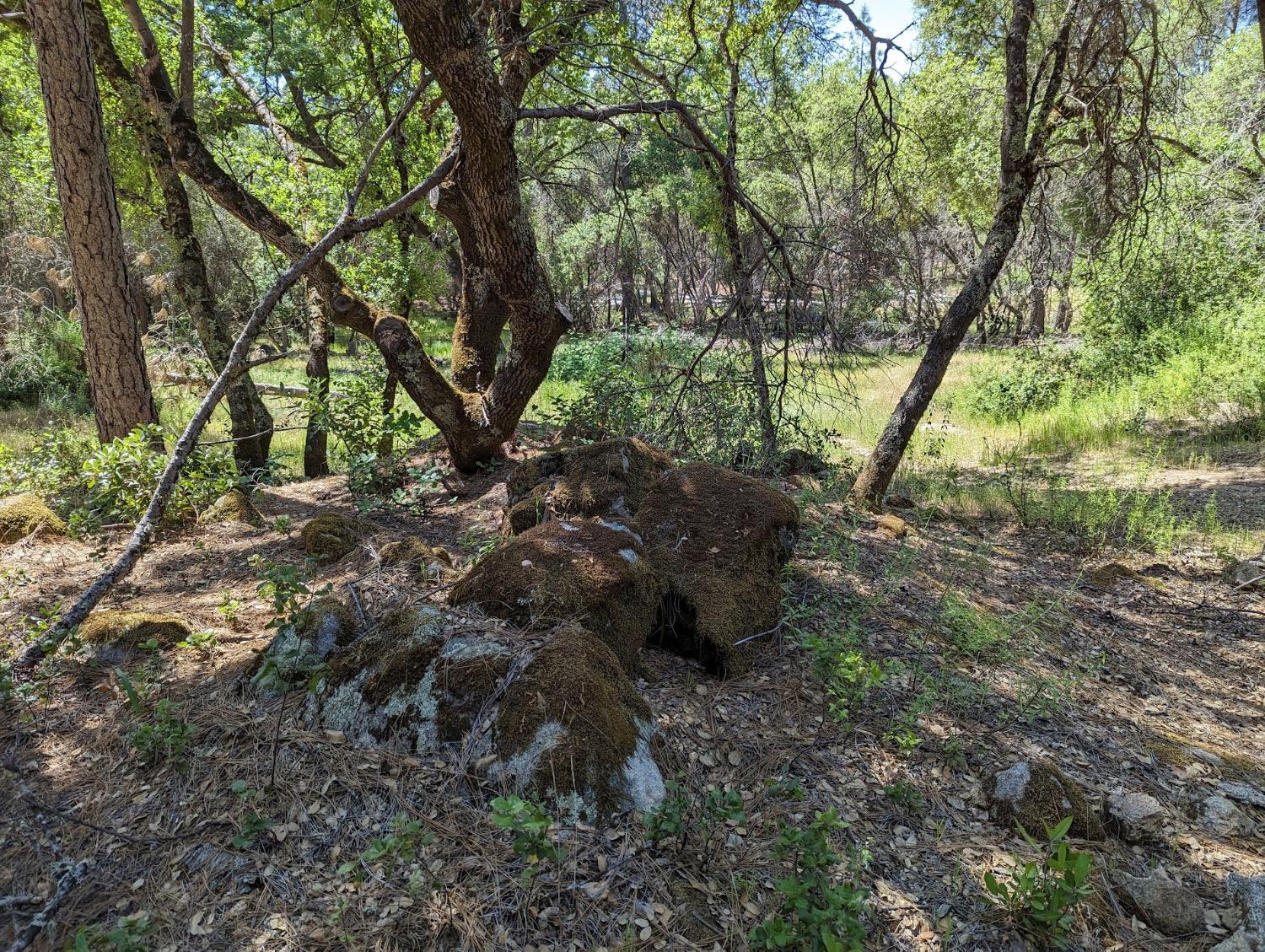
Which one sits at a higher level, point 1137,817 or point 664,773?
point 664,773

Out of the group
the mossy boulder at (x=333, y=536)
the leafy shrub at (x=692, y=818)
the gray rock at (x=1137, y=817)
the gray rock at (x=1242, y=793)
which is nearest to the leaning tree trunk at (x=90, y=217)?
the mossy boulder at (x=333, y=536)

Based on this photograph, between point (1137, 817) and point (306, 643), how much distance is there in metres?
3.28

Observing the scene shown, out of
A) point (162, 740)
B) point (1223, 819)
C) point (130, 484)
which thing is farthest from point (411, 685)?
point (130, 484)

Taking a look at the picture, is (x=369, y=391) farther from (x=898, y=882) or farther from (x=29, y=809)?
(x=898, y=882)

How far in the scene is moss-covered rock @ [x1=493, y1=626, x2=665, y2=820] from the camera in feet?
7.41

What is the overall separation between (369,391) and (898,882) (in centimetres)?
552

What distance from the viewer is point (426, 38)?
3736mm

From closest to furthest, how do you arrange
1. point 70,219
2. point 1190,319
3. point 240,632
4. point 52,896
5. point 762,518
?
point 52,896, point 240,632, point 762,518, point 70,219, point 1190,319

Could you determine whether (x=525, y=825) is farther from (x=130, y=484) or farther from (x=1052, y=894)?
(x=130, y=484)

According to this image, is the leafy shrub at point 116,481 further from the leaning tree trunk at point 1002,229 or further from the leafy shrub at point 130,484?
the leaning tree trunk at point 1002,229

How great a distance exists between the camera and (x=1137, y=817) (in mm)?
2639

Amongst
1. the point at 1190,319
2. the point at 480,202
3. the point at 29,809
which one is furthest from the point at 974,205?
the point at 29,809

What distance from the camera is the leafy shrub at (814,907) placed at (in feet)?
6.02

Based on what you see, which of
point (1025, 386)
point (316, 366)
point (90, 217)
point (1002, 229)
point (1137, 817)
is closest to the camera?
point (1137, 817)
